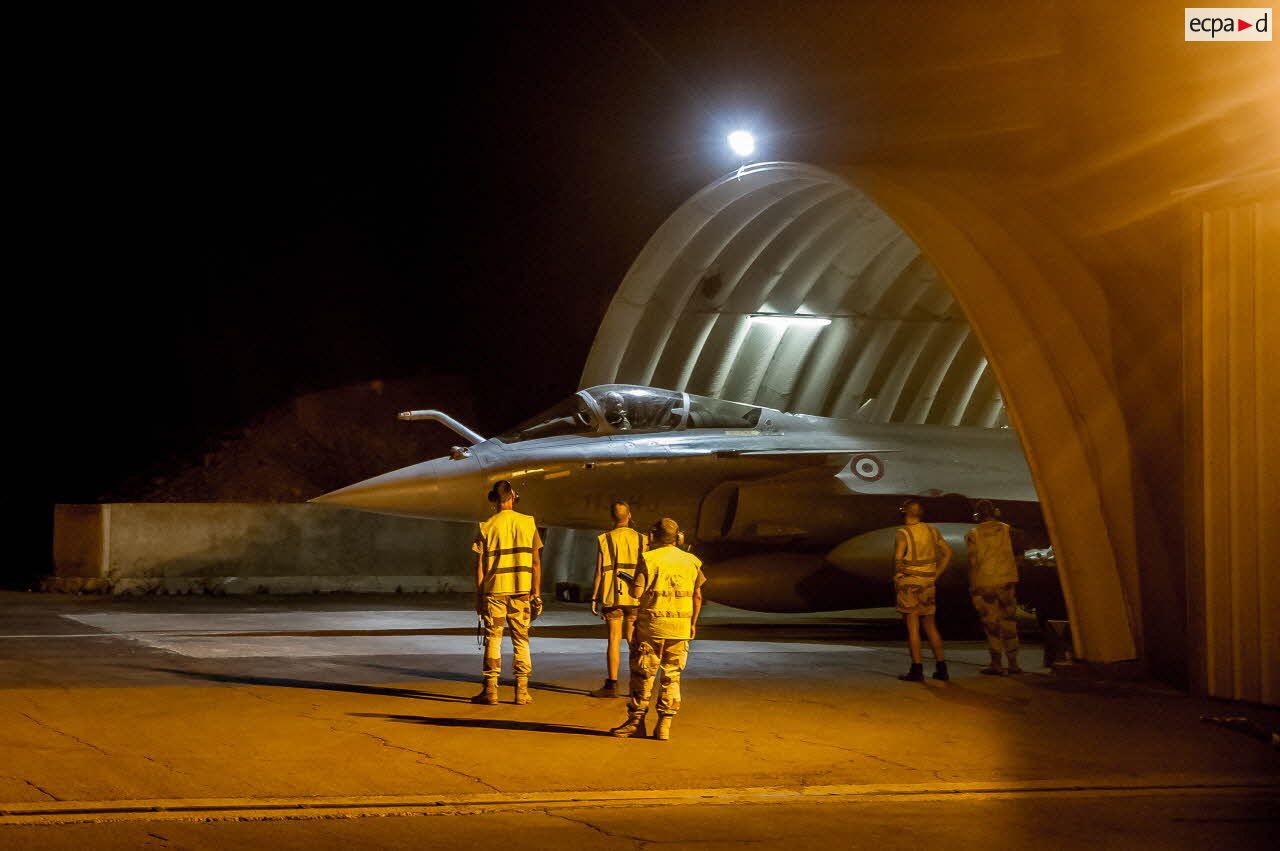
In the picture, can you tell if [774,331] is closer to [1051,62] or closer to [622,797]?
[1051,62]

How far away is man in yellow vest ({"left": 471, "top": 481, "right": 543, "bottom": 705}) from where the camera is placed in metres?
10.1

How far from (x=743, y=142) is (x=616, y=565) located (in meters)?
7.86

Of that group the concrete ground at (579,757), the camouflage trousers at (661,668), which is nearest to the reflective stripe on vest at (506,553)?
the concrete ground at (579,757)

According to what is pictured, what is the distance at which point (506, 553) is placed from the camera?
10.2 meters

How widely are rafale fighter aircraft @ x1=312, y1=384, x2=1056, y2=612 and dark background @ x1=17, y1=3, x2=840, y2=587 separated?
560cm

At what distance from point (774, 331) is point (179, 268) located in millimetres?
14447

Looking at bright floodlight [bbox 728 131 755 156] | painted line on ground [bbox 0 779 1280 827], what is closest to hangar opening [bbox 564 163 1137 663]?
bright floodlight [bbox 728 131 755 156]

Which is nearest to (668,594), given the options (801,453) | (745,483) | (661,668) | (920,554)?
(661,668)

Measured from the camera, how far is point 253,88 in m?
33.3

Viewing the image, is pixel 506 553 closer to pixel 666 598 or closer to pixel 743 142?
pixel 666 598

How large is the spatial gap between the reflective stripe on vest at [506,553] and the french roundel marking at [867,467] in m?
8.03

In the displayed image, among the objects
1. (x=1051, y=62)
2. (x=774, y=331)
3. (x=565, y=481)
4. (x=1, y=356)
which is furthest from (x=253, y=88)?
(x=1051, y=62)

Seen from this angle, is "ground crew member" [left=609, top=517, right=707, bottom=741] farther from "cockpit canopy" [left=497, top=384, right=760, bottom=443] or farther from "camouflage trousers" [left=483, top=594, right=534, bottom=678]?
"cockpit canopy" [left=497, top=384, right=760, bottom=443]

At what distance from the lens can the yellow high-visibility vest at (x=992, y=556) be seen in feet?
42.2
